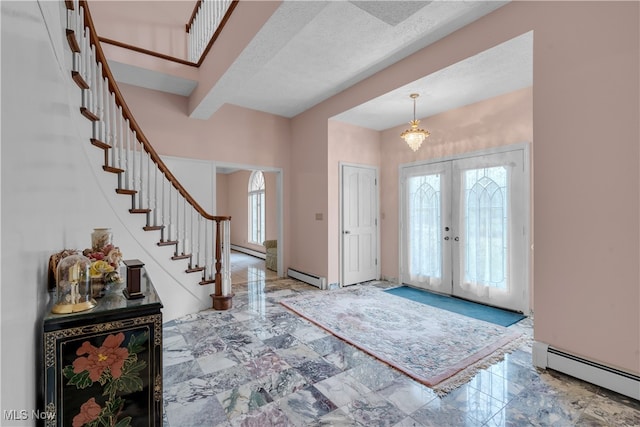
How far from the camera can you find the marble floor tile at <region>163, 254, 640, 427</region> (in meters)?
1.89

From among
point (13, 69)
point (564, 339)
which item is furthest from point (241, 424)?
point (564, 339)

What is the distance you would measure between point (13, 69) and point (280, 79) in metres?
3.54

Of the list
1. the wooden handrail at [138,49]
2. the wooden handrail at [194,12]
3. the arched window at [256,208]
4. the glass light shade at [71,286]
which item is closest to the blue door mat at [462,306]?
the glass light shade at [71,286]

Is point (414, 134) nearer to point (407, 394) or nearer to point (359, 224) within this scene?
point (359, 224)

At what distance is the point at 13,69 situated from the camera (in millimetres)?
976

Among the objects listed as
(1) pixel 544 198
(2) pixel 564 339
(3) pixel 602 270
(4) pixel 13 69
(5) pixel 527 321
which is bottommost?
(5) pixel 527 321

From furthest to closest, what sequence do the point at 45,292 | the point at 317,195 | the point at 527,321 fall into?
the point at 317,195
the point at 527,321
the point at 45,292

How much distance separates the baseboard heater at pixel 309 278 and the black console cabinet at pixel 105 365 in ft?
11.9

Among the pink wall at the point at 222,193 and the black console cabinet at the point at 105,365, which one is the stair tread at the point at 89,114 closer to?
the black console cabinet at the point at 105,365

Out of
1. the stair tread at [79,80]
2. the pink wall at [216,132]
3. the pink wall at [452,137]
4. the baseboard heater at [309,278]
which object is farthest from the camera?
the baseboard heater at [309,278]

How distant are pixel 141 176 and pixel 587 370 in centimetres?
458

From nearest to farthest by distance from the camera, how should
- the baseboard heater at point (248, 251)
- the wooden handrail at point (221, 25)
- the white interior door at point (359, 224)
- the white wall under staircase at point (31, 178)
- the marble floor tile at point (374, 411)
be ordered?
the white wall under staircase at point (31, 178)
the marble floor tile at point (374, 411)
the wooden handrail at point (221, 25)
the white interior door at point (359, 224)
the baseboard heater at point (248, 251)

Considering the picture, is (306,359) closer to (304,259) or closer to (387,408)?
(387,408)

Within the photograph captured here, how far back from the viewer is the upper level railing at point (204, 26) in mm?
3748
